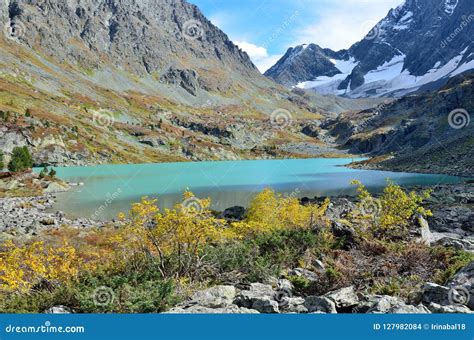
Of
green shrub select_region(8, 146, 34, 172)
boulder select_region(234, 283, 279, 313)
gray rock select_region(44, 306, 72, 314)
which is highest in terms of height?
green shrub select_region(8, 146, 34, 172)

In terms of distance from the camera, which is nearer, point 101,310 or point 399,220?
point 101,310

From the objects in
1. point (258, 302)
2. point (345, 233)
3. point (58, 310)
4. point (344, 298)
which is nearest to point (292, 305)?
point (258, 302)

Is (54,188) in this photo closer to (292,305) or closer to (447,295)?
(292,305)

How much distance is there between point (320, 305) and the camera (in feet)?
33.6

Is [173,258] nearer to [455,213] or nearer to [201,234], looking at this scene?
[201,234]

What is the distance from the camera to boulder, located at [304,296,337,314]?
1001 cm

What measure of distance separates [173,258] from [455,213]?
103 feet

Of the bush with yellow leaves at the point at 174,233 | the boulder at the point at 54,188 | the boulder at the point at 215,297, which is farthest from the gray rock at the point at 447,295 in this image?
the boulder at the point at 54,188

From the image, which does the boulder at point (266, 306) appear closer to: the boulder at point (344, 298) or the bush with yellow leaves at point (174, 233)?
the boulder at point (344, 298)

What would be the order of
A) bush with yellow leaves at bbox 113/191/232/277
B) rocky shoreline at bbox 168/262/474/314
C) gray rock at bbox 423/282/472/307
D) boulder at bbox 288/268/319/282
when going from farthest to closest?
1. boulder at bbox 288/268/319/282
2. bush with yellow leaves at bbox 113/191/232/277
3. gray rock at bbox 423/282/472/307
4. rocky shoreline at bbox 168/262/474/314

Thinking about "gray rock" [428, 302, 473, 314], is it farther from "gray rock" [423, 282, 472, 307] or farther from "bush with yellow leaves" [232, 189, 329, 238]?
"bush with yellow leaves" [232, 189, 329, 238]

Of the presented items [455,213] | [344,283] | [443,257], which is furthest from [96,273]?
[455,213]

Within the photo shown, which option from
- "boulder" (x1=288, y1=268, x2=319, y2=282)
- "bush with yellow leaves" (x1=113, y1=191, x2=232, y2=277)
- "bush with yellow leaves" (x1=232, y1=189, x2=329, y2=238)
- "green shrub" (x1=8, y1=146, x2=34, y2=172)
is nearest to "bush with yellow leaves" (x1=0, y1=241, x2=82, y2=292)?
"bush with yellow leaves" (x1=113, y1=191, x2=232, y2=277)

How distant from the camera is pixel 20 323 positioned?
31.5 ft
